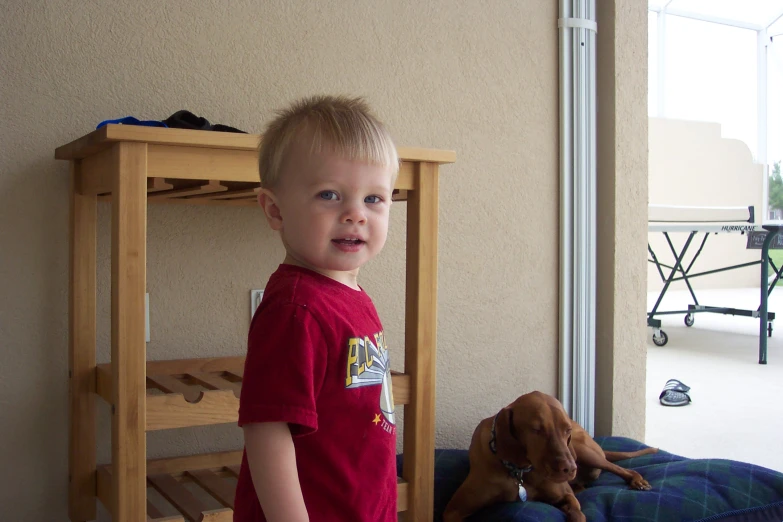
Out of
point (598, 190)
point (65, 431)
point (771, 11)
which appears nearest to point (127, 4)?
point (65, 431)

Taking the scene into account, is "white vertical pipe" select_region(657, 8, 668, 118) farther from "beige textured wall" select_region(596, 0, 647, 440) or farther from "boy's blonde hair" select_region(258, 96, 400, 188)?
"boy's blonde hair" select_region(258, 96, 400, 188)

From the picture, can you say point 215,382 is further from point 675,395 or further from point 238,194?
point 675,395

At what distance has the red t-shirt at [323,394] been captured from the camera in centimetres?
77

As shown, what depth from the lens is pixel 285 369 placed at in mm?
769

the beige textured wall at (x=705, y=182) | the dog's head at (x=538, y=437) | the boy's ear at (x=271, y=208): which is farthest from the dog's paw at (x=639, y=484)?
the beige textured wall at (x=705, y=182)

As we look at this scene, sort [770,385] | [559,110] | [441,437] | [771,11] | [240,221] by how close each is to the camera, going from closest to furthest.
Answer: [240,221], [441,437], [559,110], [770,385], [771,11]

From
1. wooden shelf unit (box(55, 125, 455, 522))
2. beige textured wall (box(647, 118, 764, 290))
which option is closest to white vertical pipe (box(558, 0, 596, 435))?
wooden shelf unit (box(55, 125, 455, 522))

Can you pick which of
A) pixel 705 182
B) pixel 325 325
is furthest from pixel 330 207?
pixel 705 182

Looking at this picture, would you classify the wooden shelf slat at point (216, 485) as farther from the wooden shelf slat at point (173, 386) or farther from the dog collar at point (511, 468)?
the dog collar at point (511, 468)

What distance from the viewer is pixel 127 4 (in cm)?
170

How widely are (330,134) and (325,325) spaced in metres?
0.21

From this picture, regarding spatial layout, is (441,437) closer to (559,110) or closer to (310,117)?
(559,110)

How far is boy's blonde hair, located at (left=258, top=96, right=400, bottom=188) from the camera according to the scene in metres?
0.84

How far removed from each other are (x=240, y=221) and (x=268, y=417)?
1.16 m
